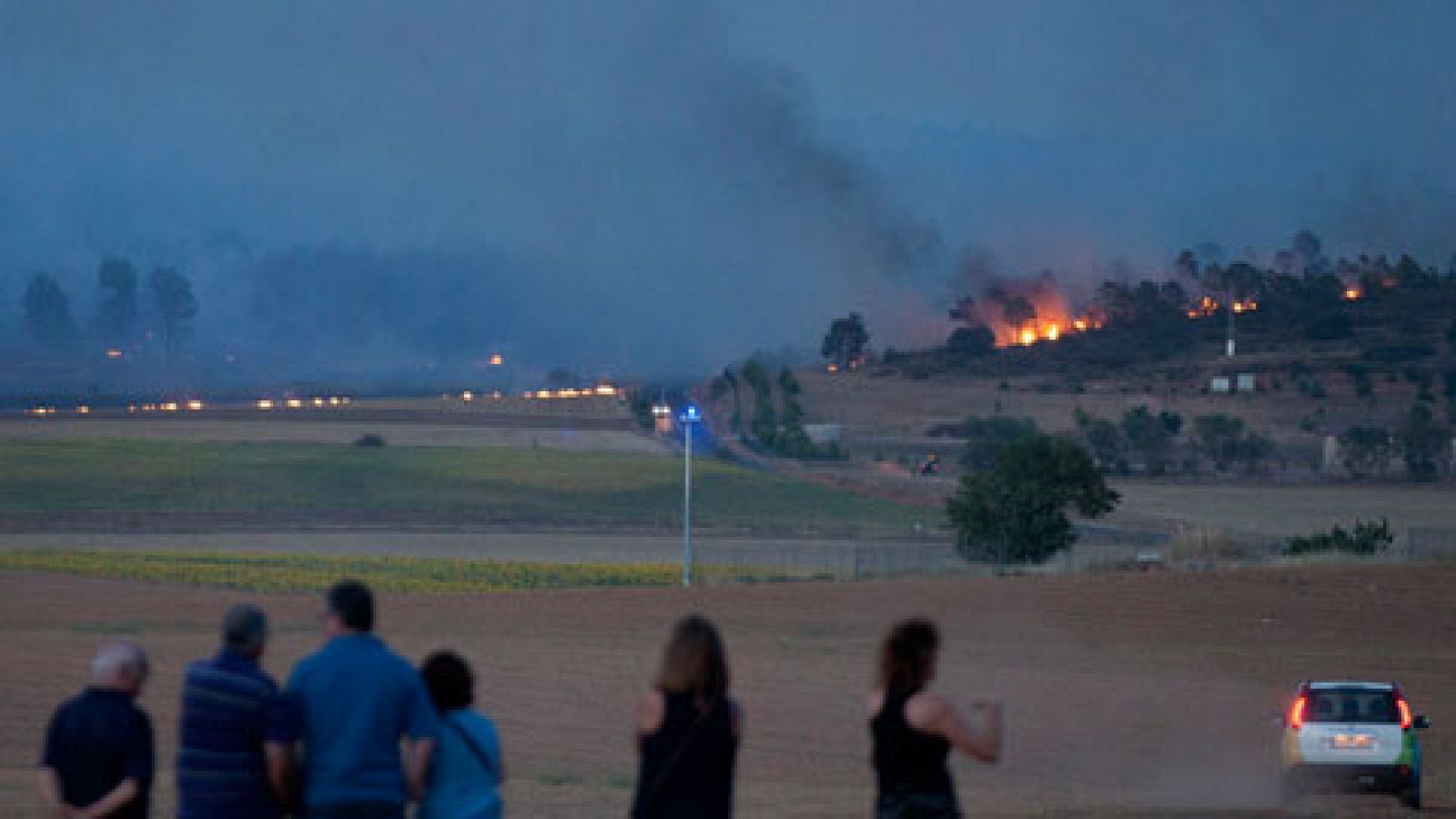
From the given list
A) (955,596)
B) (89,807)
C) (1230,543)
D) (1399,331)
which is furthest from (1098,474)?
(1399,331)

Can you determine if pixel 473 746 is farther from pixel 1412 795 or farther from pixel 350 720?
pixel 1412 795

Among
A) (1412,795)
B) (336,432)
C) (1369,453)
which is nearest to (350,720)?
(1412,795)

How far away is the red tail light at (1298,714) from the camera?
19062mm

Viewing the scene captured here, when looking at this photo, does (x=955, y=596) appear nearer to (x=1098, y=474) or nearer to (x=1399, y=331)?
(x=1098, y=474)

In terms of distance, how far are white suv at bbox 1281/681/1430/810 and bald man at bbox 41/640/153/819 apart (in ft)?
45.2

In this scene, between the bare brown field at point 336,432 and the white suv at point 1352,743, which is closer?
the white suv at point 1352,743

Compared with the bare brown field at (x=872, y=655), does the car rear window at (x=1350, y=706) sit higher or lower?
higher

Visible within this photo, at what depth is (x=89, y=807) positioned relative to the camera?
25.1ft

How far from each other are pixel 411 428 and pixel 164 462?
26358mm

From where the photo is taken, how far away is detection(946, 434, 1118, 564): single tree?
6269cm

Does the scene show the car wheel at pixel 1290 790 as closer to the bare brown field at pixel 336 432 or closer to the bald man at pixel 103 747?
the bald man at pixel 103 747

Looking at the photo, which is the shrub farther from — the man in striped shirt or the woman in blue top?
the man in striped shirt

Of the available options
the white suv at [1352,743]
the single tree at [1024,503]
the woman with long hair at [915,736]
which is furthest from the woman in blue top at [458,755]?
the single tree at [1024,503]

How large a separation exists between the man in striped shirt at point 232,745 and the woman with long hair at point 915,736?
2.24m
